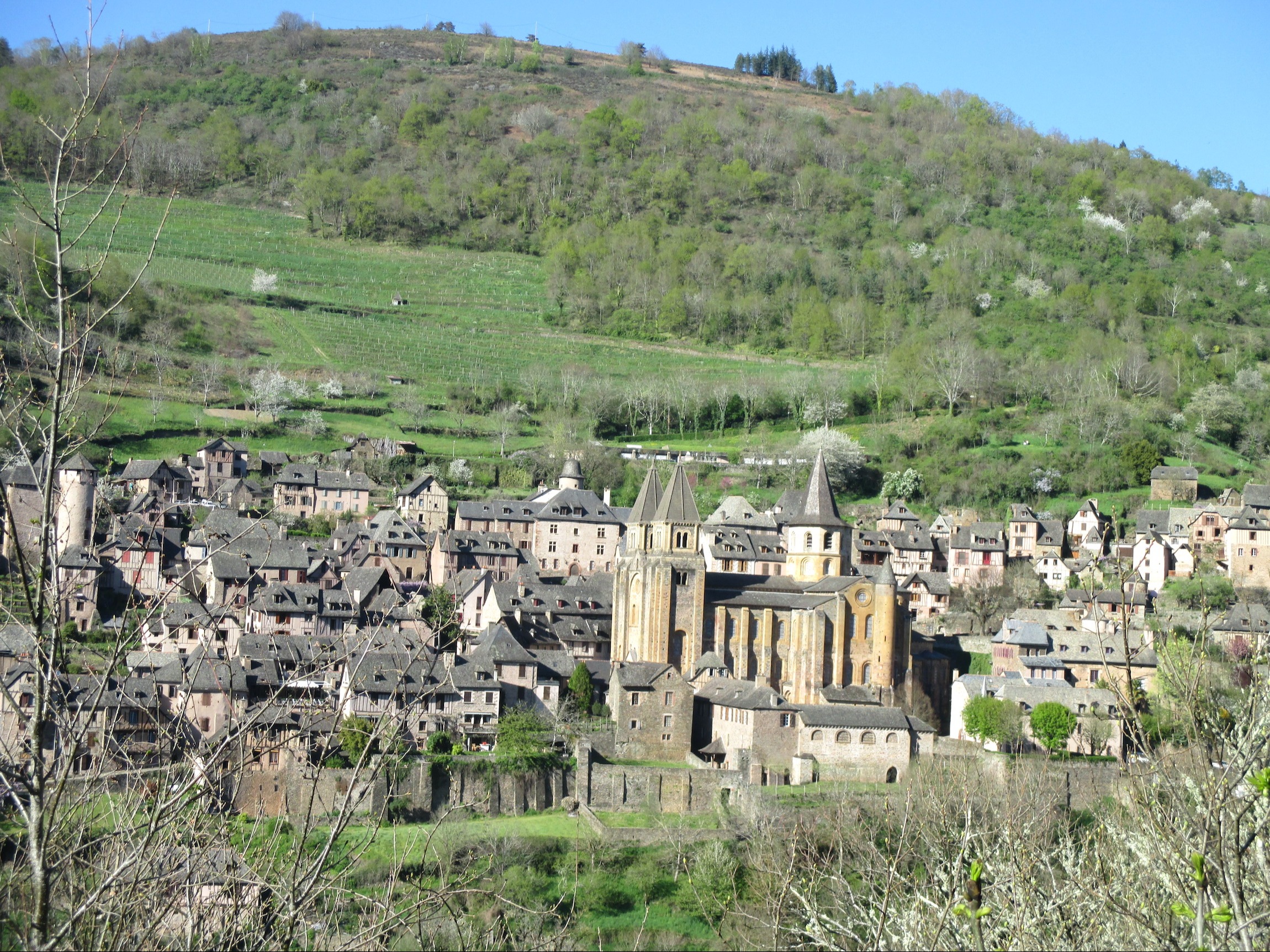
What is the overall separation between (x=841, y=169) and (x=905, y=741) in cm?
13006

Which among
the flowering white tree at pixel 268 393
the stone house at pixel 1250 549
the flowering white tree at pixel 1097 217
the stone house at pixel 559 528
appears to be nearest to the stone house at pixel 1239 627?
the stone house at pixel 1250 549

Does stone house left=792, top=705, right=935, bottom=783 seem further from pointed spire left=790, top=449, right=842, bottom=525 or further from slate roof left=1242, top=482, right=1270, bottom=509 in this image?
slate roof left=1242, top=482, right=1270, bottom=509

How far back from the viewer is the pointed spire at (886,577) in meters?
58.2

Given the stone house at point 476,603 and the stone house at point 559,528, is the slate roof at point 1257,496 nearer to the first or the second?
the stone house at point 559,528

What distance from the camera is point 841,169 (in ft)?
565

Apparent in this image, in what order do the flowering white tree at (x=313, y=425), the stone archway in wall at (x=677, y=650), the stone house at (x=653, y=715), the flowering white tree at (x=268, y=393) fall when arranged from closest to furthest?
1. the stone house at (x=653, y=715)
2. the stone archway in wall at (x=677, y=650)
3. the flowering white tree at (x=313, y=425)
4. the flowering white tree at (x=268, y=393)

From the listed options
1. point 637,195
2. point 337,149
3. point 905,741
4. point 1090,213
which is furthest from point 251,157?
point 905,741

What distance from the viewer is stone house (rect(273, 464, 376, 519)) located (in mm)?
76312

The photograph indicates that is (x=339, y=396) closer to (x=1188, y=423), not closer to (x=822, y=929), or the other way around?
(x=1188, y=423)

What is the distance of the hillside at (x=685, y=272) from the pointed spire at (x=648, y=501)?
92.9 feet

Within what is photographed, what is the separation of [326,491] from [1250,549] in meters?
48.6

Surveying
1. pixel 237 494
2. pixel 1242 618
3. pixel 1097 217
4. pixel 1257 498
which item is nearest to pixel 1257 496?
pixel 1257 498

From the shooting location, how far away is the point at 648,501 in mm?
60094

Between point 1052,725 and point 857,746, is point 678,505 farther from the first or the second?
point 1052,725
